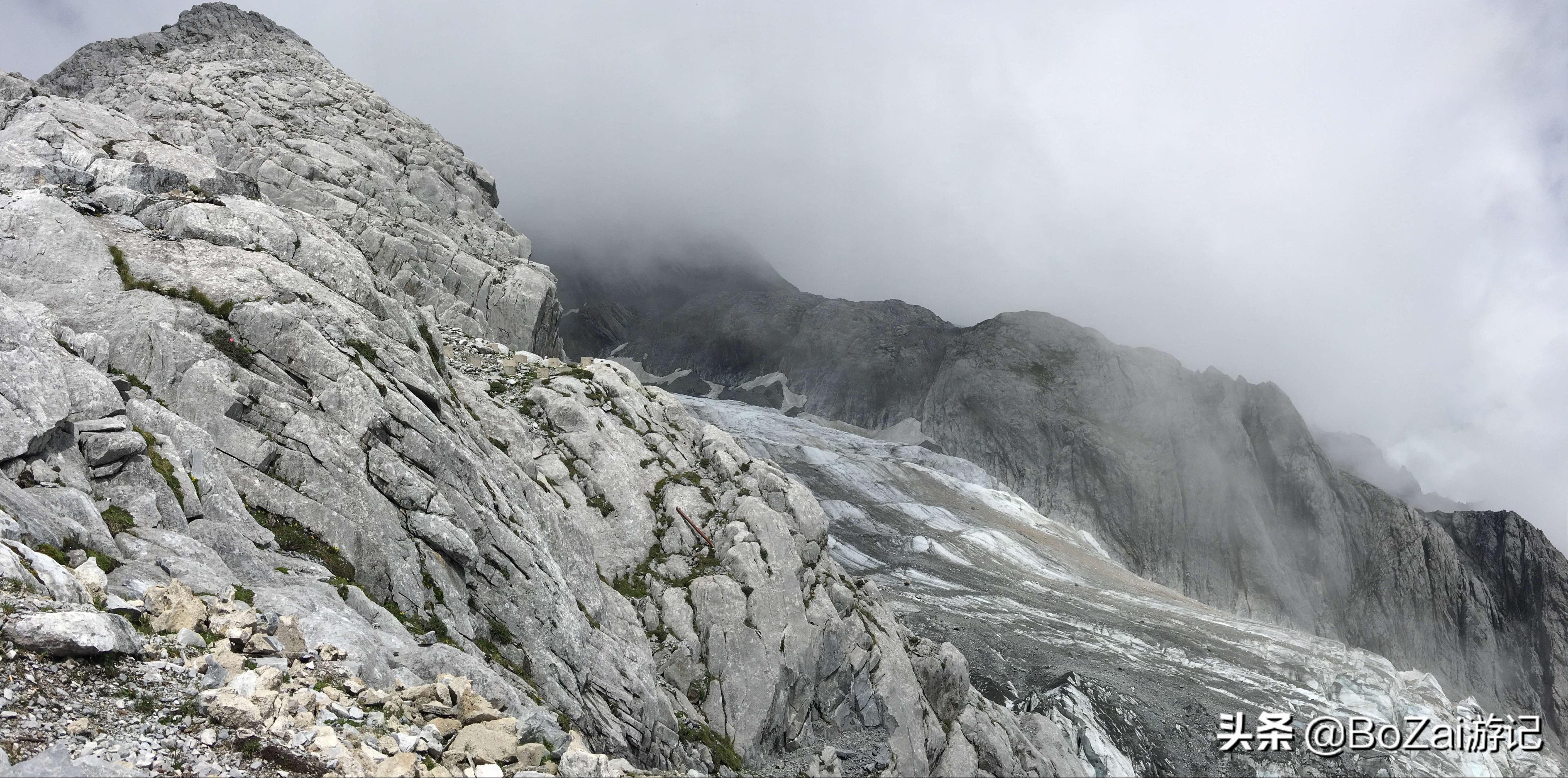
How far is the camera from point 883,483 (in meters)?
169

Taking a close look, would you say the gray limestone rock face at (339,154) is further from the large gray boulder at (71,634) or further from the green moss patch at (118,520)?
the large gray boulder at (71,634)

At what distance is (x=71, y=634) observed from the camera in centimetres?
1021

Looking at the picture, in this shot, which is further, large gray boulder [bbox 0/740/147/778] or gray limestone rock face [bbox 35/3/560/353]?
gray limestone rock face [bbox 35/3/560/353]

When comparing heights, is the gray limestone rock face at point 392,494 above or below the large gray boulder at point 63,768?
above

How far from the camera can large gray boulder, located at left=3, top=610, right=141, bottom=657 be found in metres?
9.92

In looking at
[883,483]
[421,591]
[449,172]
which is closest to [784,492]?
[421,591]

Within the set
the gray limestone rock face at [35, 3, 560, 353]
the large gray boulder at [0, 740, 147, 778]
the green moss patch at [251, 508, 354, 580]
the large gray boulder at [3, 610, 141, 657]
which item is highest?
the gray limestone rock face at [35, 3, 560, 353]

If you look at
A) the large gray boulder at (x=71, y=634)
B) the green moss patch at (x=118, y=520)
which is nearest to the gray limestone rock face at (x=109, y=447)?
the green moss patch at (x=118, y=520)

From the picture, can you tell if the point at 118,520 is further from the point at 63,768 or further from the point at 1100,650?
the point at 1100,650

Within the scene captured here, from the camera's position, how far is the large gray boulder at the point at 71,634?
32.6 feet

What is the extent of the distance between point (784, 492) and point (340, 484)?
23492 millimetres

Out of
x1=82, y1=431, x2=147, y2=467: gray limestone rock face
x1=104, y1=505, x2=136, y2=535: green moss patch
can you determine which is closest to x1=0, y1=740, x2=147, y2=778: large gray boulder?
x1=104, y1=505, x2=136, y2=535: green moss patch

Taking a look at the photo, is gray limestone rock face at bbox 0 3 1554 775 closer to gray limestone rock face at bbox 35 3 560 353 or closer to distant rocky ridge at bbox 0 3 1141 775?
distant rocky ridge at bbox 0 3 1141 775

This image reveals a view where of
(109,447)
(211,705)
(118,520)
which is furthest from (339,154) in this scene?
(211,705)
